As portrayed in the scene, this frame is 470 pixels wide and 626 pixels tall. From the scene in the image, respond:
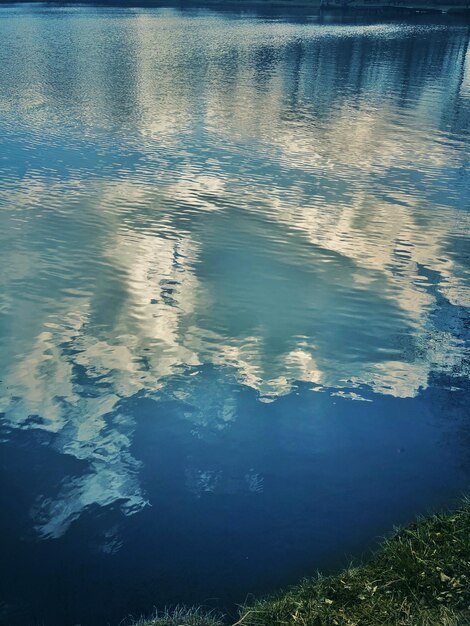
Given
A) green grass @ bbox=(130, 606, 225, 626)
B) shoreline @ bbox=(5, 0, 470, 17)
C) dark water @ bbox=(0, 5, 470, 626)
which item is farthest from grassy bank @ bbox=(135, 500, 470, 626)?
shoreline @ bbox=(5, 0, 470, 17)

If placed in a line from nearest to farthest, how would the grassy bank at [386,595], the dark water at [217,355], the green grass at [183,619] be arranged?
1. the grassy bank at [386,595]
2. the green grass at [183,619]
3. the dark water at [217,355]

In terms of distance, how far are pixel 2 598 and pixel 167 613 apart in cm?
171

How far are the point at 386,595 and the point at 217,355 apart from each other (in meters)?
5.24

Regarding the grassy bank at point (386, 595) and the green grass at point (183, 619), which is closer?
the grassy bank at point (386, 595)

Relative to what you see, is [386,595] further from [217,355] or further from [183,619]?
[217,355]

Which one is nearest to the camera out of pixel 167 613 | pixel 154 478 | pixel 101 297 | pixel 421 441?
pixel 167 613

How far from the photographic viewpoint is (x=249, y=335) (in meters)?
10.8

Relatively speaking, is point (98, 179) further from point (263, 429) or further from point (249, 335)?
point (263, 429)

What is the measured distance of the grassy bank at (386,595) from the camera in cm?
539

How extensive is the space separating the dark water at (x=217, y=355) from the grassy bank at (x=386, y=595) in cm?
39

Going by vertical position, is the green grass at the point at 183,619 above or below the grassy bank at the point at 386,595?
below

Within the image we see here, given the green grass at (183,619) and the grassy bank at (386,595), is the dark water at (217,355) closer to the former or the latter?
the green grass at (183,619)

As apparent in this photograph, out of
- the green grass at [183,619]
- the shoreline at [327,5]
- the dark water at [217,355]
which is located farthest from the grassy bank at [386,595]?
the shoreline at [327,5]

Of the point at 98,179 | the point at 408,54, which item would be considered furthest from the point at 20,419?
the point at 408,54
